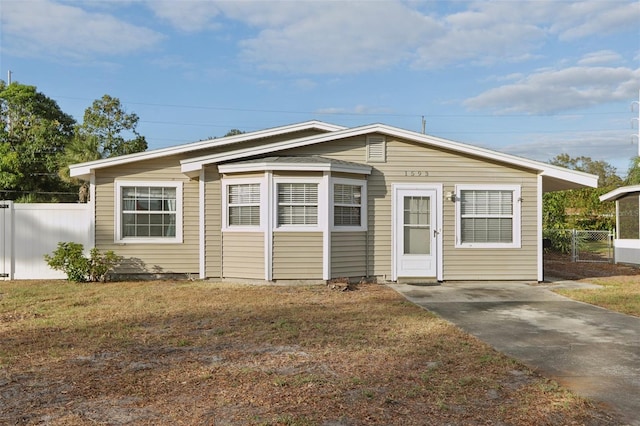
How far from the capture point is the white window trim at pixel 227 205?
10.5 metres

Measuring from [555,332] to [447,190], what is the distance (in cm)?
517

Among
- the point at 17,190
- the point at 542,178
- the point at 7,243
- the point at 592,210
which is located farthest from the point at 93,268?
the point at 592,210

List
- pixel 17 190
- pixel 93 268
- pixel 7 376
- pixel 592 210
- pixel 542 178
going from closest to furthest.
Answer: pixel 7 376, pixel 93 268, pixel 542 178, pixel 592 210, pixel 17 190

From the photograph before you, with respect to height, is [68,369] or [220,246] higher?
[220,246]

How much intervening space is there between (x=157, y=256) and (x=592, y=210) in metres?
22.0

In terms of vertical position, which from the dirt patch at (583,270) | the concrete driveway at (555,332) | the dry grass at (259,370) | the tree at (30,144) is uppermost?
the tree at (30,144)

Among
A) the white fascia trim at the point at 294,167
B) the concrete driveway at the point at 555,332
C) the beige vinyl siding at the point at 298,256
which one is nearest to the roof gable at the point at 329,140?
the white fascia trim at the point at 294,167

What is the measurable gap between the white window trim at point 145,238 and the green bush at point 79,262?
1.54 ft

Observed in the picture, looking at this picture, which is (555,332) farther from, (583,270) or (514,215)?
(583,270)

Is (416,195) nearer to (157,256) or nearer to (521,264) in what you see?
(521,264)

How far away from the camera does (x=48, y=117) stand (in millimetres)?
32375

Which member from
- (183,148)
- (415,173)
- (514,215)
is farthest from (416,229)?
(183,148)

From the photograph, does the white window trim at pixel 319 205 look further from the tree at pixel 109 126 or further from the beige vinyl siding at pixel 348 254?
the tree at pixel 109 126

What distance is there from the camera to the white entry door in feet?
36.7
